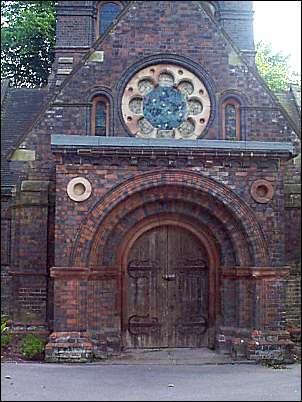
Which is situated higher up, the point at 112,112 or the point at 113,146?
the point at 112,112

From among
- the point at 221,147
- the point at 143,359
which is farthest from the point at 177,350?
the point at 221,147

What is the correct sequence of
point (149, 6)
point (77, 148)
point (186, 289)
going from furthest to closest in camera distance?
point (149, 6) < point (186, 289) < point (77, 148)

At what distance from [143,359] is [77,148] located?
15.5 feet

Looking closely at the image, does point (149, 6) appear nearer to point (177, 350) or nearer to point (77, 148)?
point (77, 148)

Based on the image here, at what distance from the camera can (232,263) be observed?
14.1 m

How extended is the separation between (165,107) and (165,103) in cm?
11

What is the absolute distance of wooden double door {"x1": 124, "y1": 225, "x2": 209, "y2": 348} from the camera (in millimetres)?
14156

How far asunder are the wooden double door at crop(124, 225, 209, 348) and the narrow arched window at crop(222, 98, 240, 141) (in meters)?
2.64

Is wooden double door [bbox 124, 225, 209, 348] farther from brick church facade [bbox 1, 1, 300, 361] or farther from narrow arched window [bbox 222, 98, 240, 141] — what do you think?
narrow arched window [bbox 222, 98, 240, 141]

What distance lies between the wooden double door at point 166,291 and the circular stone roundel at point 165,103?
2445mm

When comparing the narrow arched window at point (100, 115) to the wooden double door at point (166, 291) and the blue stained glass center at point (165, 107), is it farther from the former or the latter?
the wooden double door at point (166, 291)

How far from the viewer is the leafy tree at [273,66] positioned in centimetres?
2744

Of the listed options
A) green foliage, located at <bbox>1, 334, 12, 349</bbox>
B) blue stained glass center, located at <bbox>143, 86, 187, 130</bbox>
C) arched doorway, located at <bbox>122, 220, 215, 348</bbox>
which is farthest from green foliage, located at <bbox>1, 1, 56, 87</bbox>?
green foliage, located at <bbox>1, 334, 12, 349</bbox>

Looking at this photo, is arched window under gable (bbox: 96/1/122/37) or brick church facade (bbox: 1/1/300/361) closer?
brick church facade (bbox: 1/1/300/361)
